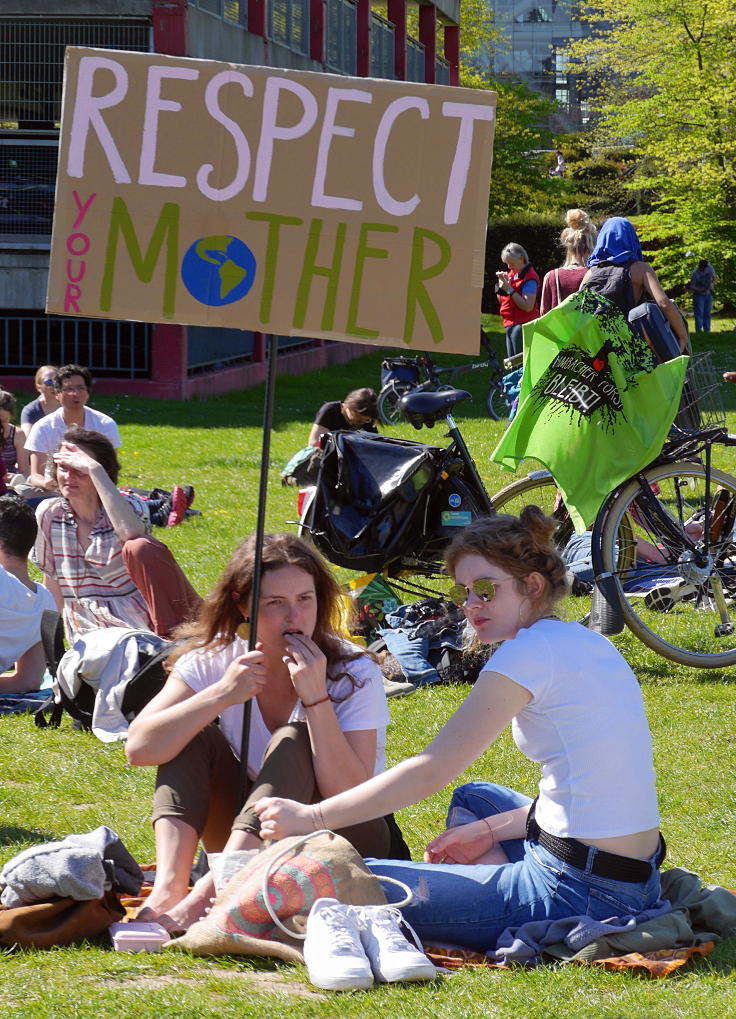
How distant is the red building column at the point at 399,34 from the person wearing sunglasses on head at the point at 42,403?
19719 mm

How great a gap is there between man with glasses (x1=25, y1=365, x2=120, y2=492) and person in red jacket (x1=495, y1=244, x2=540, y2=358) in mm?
6523

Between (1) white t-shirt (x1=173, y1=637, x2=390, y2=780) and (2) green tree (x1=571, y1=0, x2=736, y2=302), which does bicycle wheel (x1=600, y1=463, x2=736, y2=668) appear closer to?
(1) white t-shirt (x1=173, y1=637, x2=390, y2=780)

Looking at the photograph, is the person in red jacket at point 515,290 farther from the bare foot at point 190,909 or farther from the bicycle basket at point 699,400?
the bare foot at point 190,909

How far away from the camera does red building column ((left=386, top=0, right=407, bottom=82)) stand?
95.9 ft

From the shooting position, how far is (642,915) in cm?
377

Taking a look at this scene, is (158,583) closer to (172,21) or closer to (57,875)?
(57,875)

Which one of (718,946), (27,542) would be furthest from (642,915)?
(27,542)

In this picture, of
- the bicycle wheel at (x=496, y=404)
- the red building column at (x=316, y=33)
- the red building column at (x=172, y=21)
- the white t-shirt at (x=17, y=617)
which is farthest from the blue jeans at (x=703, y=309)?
the white t-shirt at (x=17, y=617)

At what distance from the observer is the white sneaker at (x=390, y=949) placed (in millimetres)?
3492

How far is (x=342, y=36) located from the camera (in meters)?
25.6

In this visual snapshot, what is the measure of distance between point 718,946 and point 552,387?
11.4 ft

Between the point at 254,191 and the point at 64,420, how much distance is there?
20.8 feet

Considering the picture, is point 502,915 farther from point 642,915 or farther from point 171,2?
point 171,2

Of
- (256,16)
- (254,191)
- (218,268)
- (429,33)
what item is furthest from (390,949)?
(429,33)
